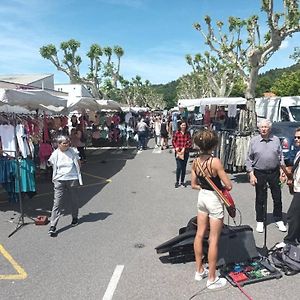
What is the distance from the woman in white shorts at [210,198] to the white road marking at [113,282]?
1045 mm

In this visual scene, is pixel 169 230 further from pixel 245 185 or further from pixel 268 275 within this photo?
pixel 245 185

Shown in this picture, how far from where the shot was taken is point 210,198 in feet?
12.8

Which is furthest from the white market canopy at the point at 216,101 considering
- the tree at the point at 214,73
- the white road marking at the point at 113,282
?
the tree at the point at 214,73

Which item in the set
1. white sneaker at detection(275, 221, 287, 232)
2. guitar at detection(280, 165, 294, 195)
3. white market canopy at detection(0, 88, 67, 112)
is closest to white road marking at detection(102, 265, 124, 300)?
guitar at detection(280, 165, 294, 195)

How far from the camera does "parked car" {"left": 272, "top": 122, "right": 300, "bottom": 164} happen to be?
10.3 meters

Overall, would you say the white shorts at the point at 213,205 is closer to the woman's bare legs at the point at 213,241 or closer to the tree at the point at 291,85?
the woman's bare legs at the point at 213,241

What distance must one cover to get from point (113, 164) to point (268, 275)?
33.6 ft

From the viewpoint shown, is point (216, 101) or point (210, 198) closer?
point (210, 198)

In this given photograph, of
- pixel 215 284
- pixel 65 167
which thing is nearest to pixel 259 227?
pixel 215 284

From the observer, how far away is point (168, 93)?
592ft

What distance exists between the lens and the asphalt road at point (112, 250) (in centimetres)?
399

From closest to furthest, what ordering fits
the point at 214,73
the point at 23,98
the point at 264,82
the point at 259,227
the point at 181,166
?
the point at 259,227 < the point at 23,98 < the point at 181,166 < the point at 214,73 < the point at 264,82

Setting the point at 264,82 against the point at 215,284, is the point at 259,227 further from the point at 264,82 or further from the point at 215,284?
the point at 264,82

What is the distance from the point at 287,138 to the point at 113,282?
317 inches
